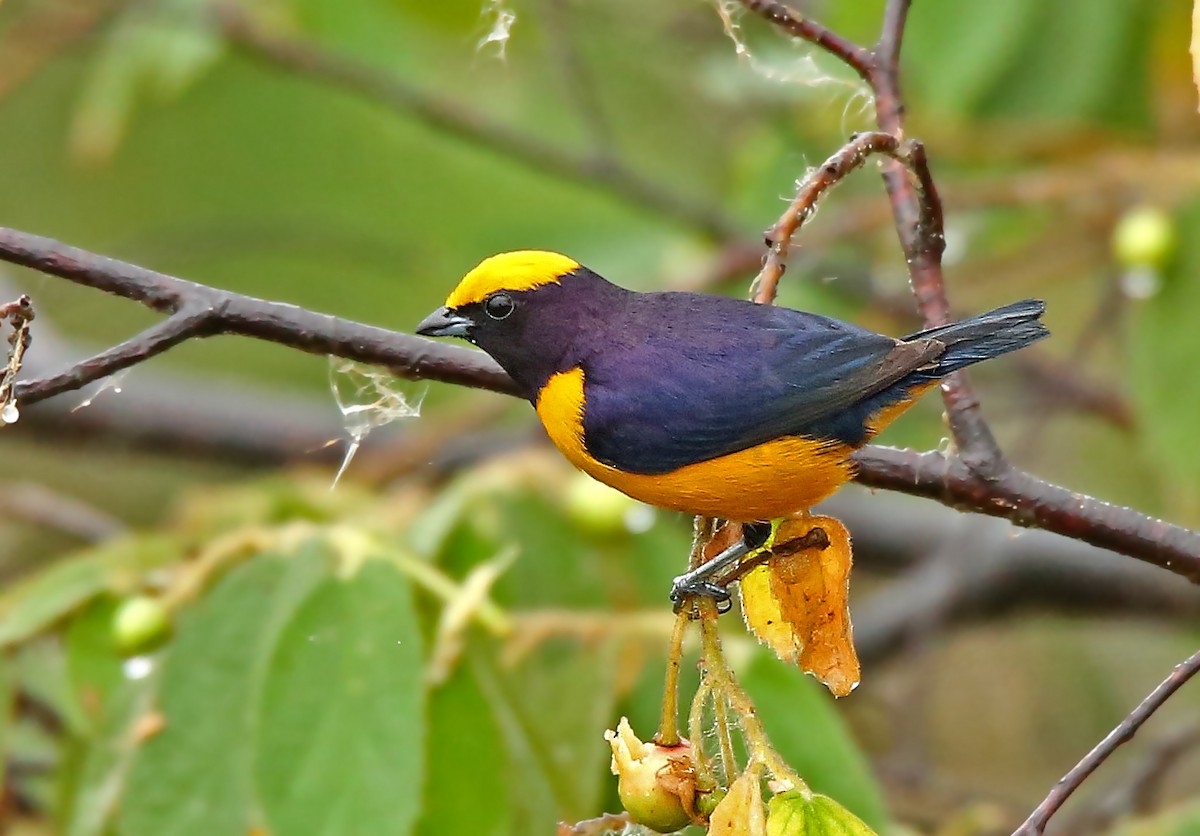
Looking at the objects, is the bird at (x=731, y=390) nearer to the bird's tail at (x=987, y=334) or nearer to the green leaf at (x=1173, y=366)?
the bird's tail at (x=987, y=334)

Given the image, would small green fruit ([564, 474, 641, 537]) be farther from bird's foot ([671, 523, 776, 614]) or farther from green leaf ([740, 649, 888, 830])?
bird's foot ([671, 523, 776, 614])

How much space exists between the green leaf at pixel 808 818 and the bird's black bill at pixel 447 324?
121 centimetres

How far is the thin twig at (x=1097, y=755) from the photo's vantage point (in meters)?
1.67

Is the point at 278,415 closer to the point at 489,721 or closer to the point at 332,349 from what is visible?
the point at 489,721

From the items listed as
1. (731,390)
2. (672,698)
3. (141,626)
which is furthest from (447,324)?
(672,698)

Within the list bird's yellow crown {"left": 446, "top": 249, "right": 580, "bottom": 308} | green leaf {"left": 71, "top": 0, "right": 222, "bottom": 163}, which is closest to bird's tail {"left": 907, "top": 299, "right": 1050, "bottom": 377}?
bird's yellow crown {"left": 446, "top": 249, "right": 580, "bottom": 308}

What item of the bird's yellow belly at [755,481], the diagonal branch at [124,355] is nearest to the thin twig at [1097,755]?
the bird's yellow belly at [755,481]

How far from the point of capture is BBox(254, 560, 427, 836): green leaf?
2.30 metres

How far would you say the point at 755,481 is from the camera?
7.49 feet

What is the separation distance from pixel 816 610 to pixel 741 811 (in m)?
0.41

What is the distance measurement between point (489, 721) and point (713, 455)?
647 millimetres

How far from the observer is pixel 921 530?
5.38 meters

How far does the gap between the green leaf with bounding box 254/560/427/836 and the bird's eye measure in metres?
0.51

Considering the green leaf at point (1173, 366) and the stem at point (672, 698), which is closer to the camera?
the stem at point (672, 698)
